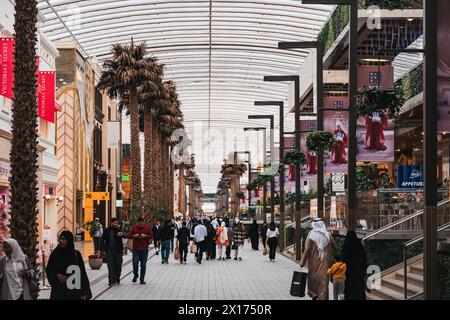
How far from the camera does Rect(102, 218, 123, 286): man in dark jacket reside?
22891 millimetres

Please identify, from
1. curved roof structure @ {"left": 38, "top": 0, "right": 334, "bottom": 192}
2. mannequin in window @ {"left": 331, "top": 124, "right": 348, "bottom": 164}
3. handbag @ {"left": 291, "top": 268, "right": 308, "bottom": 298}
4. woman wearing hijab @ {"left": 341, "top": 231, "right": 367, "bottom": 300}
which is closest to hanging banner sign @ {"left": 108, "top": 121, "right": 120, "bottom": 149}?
curved roof structure @ {"left": 38, "top": 0, "right": 334, "bottom": 192}

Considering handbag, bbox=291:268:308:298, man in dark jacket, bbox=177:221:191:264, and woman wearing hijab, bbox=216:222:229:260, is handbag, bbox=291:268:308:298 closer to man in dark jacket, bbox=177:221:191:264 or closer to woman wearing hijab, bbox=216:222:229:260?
man in dark jacket, bbox=177:221:191:264

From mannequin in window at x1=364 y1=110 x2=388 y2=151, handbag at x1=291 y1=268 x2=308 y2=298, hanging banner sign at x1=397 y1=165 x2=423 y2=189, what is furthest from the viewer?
hanging banner sign at x1=397 y1=165 x2=423 y2=189

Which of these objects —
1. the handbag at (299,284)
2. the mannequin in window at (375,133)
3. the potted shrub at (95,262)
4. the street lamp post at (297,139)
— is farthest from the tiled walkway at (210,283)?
the mannequin in window at (375,133)

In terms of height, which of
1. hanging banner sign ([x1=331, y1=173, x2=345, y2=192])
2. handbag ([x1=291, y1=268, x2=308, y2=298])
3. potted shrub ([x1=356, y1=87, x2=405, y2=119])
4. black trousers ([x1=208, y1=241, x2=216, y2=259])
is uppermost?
potted shrub ([x1=356, y1=87, x2=405, y2=119])

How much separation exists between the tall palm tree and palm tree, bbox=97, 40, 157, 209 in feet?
90.1

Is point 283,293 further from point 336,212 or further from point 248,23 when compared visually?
point 248,23

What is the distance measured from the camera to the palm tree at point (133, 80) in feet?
154

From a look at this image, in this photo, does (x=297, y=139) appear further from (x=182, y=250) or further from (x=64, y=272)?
(x=64, y=272)

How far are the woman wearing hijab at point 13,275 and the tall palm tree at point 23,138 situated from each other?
671cm

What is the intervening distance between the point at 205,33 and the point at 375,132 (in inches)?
1562

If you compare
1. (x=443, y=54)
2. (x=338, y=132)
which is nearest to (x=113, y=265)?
(x=338, y=132)

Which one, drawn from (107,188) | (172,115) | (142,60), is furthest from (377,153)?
(107,188)

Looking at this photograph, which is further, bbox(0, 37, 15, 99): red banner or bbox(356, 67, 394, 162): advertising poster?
bbox(0, 37, 15, 99): red banner
